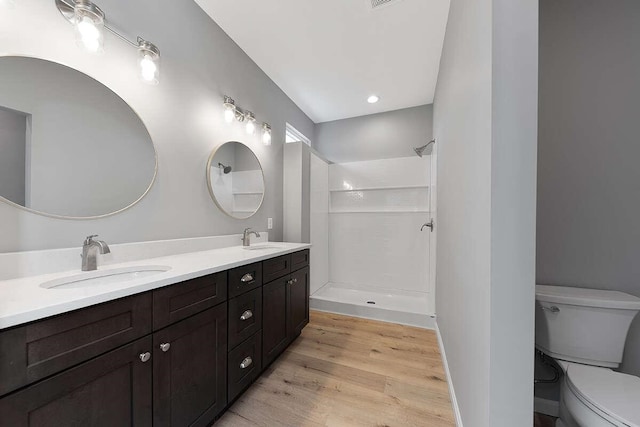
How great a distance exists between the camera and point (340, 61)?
2.16 m

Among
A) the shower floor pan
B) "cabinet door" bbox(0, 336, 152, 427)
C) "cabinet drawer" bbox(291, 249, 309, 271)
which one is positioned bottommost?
the shower floor pan

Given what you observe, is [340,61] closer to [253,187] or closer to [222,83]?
[222,83]

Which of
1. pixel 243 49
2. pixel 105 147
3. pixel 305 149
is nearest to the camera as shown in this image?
pixel 105 147

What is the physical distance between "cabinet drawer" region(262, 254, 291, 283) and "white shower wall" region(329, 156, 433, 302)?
1.68m

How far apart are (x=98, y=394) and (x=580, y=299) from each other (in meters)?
1.98

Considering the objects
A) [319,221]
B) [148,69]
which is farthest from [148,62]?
[319,221]

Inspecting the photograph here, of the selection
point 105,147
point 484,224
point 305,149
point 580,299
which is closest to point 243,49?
point 305,149

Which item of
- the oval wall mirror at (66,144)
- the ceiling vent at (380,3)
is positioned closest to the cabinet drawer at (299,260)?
the oval wall mirror at (66,144)

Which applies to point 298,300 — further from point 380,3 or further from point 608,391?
point 380,3

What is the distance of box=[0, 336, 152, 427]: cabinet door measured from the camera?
0.58 metres

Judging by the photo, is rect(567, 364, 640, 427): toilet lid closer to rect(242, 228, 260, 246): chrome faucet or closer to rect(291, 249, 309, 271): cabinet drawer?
rect(291, 249, 309, 271): cabinet drawer

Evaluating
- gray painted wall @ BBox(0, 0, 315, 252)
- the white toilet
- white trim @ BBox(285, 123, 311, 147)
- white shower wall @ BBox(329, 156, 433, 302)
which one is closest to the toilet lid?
the white toilet

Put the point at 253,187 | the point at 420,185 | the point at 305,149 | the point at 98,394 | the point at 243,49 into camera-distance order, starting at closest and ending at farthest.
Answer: the point at 98,394
the point at 243,49
the point at 253,187
the point at 305,149
the point at 420,185

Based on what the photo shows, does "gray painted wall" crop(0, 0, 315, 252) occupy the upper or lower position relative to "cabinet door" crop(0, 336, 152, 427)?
upper
